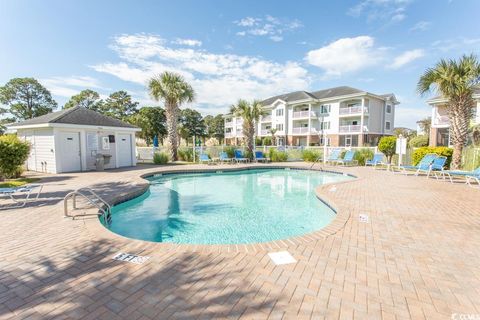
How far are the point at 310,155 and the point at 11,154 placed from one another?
19.6 m

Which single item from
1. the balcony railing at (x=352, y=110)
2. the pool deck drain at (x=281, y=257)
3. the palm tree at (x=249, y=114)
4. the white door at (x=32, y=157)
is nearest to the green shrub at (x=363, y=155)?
the palm tree at (x=249, y=114)

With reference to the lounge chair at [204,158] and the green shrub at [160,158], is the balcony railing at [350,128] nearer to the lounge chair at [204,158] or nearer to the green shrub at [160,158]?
the lounge chair at [204,158]

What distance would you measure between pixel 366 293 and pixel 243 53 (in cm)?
1939

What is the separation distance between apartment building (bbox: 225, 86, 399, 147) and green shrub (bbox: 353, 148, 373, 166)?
14.6 meters

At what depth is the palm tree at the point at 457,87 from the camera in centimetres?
1138

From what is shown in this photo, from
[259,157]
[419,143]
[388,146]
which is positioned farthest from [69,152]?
[419,143]

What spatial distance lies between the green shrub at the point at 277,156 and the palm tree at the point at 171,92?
339 inches

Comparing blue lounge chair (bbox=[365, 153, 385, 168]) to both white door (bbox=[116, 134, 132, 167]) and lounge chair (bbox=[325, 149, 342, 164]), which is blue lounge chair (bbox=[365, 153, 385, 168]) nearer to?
lounge chair (bbox=[325, 149, 342, 164])

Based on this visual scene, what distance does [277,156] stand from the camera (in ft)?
68.8

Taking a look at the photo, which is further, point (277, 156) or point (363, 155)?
point (277, 156)

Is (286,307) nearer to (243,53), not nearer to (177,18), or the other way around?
(177,18)

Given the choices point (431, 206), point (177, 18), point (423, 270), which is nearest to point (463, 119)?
point (431, 206)

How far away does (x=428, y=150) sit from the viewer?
1373 centimetres

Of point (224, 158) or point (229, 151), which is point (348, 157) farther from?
point (229, 151)
